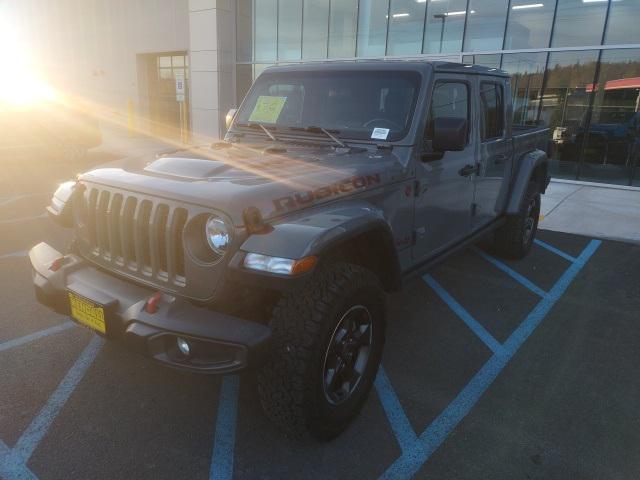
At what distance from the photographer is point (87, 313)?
2570mm

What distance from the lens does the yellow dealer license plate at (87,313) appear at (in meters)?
2.48

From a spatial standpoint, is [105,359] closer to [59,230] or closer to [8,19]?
[59,230]

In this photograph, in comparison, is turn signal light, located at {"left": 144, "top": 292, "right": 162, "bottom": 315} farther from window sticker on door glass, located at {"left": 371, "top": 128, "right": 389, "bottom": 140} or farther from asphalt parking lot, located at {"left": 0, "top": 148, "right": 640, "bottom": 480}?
window sticker on door glass, located at {"left": 371, "top": 128, "right": 389, "bottom": 140}

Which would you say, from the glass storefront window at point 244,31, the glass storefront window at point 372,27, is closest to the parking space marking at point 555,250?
the glass storefront window at point 372,27

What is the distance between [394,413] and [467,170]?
210 cm

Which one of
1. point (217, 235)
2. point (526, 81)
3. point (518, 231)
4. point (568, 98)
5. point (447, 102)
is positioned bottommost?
point (518, 231)

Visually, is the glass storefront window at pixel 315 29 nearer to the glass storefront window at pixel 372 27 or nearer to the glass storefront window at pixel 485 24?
the glass storefront window at pixel 372 27

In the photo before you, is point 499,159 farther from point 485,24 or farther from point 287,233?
point 485,24

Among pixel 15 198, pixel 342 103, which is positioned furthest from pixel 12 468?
pixel 15 198

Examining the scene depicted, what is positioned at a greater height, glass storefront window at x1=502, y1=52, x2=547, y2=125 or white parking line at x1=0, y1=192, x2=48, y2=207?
glass storefront window at x1=502, y1=52, x2=547, y2=125

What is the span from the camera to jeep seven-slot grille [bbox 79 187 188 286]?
2.44 m

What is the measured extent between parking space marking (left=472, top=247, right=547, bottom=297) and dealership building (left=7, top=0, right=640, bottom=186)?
171 centimetres

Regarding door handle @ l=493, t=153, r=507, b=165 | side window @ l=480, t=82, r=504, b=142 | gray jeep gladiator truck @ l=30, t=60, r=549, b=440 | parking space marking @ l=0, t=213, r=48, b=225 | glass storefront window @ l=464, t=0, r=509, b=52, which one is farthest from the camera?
glass storefront window @ l=464, t=0, r=509, b=52

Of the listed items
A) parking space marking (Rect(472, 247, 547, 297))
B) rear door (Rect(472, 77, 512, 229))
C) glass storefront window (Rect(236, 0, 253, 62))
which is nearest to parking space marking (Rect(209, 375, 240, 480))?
rear door (Rect(472, 77, 512, 229))
